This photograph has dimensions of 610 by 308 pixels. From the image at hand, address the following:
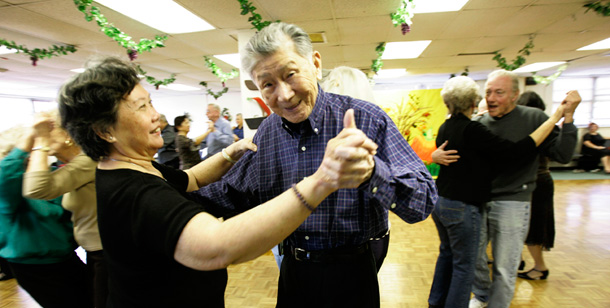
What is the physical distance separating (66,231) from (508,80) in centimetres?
317

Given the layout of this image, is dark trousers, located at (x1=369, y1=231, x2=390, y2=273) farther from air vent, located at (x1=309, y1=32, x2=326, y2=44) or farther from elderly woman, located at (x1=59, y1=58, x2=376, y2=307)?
air vent, located at (x1=309, y1=32, x2=326, y2=44)

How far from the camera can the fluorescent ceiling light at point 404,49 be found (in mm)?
6010

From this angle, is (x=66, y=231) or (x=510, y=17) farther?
(x=510, y=17)

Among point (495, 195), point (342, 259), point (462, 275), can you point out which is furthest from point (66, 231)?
point (495, 195)

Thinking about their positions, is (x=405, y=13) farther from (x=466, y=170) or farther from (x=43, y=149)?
(x=43, y=149)

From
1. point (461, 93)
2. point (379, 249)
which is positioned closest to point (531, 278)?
point (461, 93)

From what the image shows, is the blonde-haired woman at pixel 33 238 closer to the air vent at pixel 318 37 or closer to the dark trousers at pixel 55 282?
the dark trousers at pixel 55 282

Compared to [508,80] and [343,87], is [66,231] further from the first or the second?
[508,80]

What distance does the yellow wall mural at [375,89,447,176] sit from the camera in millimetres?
6316

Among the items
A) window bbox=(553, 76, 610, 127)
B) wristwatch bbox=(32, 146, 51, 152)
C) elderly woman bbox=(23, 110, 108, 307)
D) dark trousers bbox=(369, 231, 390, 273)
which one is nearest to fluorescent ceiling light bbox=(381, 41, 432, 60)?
dark trousers bbox=(369, 231, 390, 273)

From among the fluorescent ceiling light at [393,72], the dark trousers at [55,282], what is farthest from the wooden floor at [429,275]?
the fluorescent ceiling light at [393,72]

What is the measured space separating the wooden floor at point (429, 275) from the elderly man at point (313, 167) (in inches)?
71.5

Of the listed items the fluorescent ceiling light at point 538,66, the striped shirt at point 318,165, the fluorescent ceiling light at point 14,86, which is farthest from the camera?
the fluorescent ceiling light at point 14,86

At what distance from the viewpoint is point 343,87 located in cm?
193
